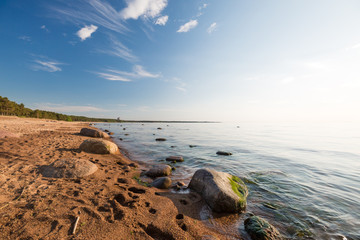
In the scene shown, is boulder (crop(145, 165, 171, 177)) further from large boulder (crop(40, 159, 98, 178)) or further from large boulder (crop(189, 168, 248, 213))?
large boulder (crop(40, 159, 98, 178))

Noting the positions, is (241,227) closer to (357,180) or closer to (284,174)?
(284,174)

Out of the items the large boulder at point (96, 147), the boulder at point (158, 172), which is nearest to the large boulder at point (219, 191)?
the boulder at point (158, 172)

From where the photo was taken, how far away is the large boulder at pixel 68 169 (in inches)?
231

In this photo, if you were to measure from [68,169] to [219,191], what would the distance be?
20.4ft

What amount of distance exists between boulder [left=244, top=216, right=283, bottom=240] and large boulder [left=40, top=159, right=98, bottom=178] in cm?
657

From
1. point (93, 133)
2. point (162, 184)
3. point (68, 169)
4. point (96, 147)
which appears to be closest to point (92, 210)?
point (162, 184)

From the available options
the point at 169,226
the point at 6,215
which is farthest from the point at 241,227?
the point at 6,215

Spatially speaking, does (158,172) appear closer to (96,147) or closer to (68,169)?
(68,169)

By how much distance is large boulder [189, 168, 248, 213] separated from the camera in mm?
5035

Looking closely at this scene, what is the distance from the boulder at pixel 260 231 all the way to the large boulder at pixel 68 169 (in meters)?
6.57

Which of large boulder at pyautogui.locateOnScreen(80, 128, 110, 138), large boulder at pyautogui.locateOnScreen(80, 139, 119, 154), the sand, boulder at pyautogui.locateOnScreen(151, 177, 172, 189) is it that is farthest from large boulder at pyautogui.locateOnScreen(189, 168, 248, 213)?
large boulder at pyautogui.locateOnScreen(80, 128, 110, 138)

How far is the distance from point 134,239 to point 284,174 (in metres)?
9.81

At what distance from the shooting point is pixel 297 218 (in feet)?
16.3

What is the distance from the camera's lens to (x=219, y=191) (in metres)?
5.16
